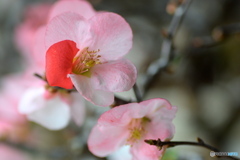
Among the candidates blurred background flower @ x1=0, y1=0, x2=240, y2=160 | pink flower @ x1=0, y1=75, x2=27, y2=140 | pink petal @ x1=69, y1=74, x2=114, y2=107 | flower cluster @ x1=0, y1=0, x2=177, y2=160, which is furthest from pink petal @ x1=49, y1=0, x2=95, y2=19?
blurred background flower @ x1=0, y1=0, x2=240, y2=160

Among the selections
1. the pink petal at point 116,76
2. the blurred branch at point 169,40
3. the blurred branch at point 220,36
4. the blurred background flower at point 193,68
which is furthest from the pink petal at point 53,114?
the blurred background flower at point 193,68

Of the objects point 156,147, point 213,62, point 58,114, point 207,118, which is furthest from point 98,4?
point 156,147

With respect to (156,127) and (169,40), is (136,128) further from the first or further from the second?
(169,40)

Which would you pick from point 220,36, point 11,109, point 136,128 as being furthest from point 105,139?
point 11,109

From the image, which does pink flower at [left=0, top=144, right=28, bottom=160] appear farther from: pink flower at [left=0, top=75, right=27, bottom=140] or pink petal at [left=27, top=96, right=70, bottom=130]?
pink petal at [left=27, top=96, right=70, bottom=130]

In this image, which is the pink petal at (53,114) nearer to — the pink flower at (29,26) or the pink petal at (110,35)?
the pink petal at (110,35)

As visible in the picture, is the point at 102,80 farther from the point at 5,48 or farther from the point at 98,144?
the point at 5,48
